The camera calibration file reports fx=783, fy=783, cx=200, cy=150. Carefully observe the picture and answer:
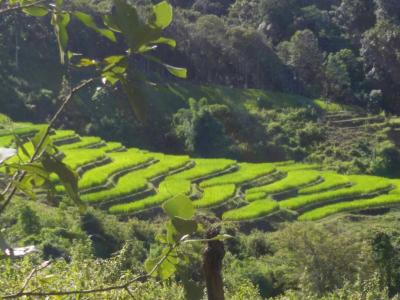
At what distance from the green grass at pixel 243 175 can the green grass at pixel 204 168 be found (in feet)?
1.18

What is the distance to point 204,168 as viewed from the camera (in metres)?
20.4

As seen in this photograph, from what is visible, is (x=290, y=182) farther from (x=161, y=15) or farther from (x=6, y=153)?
(x=6, y=153)

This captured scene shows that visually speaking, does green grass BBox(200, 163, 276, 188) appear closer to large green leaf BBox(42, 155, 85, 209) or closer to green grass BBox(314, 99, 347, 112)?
green grass BBox(314, 99, 347, 112)

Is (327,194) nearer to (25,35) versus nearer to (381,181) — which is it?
(381,181)

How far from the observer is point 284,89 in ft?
99.0

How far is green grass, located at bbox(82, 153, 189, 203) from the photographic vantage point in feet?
55.1

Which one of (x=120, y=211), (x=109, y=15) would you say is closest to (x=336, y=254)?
(x=120, y=211)

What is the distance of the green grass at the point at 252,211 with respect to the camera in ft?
54.3

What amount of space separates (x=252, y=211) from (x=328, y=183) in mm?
3794

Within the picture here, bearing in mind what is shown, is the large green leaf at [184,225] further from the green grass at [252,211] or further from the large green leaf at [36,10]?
the green grass at [252,211]

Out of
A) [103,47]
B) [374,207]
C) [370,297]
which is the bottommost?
[374,207]

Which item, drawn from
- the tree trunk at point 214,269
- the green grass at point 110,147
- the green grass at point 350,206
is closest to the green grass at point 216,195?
the green grass at point 350,206

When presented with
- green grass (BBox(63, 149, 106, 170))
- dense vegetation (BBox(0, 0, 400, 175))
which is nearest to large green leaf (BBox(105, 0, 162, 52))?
green grass (BBox(63, 149, 106, 170))

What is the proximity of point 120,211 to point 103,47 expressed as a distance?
39.9ft
